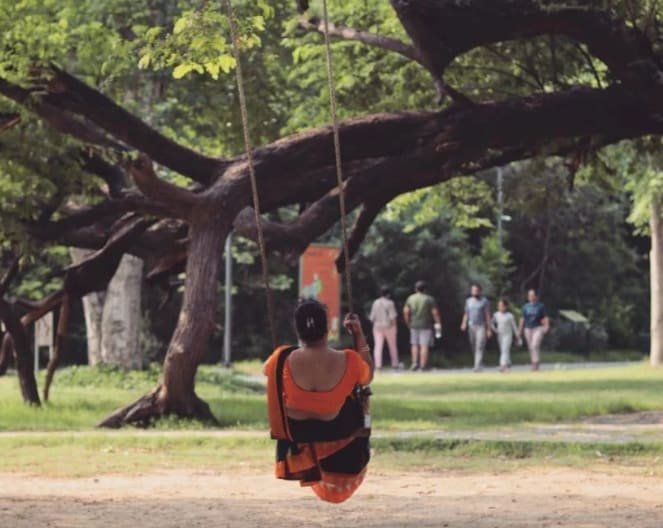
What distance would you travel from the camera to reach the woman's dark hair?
31.8ft

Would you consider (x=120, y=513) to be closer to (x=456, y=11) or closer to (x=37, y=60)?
(x=456, y=11)

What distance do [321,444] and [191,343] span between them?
35.1 feet

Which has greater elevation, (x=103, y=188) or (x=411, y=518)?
(x=103, y=188)

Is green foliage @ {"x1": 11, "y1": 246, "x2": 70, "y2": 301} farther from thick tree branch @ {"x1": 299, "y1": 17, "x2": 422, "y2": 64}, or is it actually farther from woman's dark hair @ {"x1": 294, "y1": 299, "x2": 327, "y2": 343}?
woman's dark hair @ {"x1": 294, "y1": 299, "x2": 327, "y2": 343}

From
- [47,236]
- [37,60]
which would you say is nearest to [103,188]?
[47,236]

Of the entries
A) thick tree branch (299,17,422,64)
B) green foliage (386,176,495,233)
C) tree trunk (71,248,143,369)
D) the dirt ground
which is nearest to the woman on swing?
the dirt ground

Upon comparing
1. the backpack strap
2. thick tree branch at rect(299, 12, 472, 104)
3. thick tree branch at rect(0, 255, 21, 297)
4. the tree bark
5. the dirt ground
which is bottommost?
the dirt ground

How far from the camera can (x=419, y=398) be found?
26.5 meters

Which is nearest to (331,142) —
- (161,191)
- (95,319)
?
(161,191)

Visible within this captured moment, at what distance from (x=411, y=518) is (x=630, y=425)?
926 centimetres

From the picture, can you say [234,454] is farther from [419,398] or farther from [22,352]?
[419,398]

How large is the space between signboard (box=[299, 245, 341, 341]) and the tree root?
12636 millimetres

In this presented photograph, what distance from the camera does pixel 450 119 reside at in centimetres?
2086

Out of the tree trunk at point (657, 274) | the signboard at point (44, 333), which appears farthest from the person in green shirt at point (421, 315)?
the signboard at point (44, 333)
